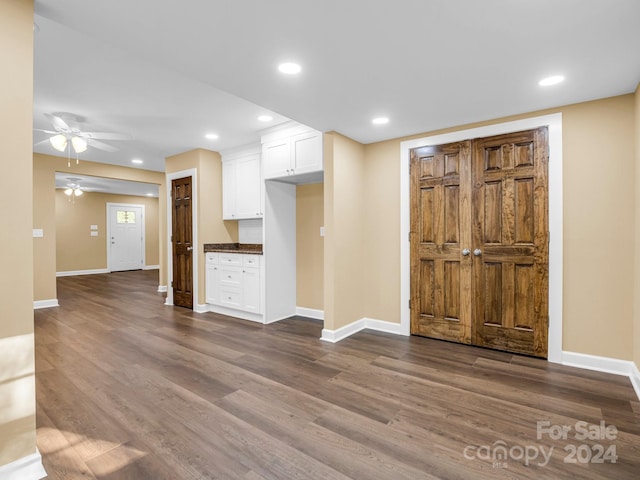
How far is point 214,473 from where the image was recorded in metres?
1.63

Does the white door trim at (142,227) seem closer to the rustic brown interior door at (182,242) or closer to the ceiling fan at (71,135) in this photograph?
the rustic brown interior door at (182,242)

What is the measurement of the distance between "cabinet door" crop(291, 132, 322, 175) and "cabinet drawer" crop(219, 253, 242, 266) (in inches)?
59.1

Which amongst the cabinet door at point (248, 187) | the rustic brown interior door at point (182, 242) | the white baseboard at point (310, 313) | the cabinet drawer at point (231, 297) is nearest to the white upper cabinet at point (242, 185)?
the cabinet door at point (248, 187)

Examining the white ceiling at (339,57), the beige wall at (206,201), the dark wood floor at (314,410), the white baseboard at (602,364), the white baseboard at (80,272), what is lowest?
the dark wood floor at (314,410)

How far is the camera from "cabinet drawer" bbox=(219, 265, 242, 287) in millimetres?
4672

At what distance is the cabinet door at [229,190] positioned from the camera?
16.8 ft

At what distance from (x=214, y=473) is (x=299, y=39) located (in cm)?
243

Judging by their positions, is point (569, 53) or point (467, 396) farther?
point (467, 396)

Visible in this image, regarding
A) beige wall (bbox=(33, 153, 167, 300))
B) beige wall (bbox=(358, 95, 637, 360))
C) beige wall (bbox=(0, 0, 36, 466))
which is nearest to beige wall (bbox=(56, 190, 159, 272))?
beige wall (bbox=(33, 153, 167, 300))

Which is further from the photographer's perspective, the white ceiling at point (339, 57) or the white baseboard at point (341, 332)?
the white baseboard at point (341, 332)

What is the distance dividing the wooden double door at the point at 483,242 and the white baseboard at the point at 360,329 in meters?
0.23

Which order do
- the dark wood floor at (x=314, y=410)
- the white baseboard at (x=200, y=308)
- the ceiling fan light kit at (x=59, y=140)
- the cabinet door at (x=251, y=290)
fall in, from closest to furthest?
1. the dark wood floor at (x=314, y=410)
2. the ceiling fan light kit at (x=59, y=140)
3. the cabinet door at (x=251, y=290)
4. the white baseboard at (x=200, y=308)

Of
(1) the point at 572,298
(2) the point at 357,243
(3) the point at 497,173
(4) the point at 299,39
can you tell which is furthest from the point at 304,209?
(1) the point at 572,298

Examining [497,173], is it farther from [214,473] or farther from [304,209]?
[214,473]
